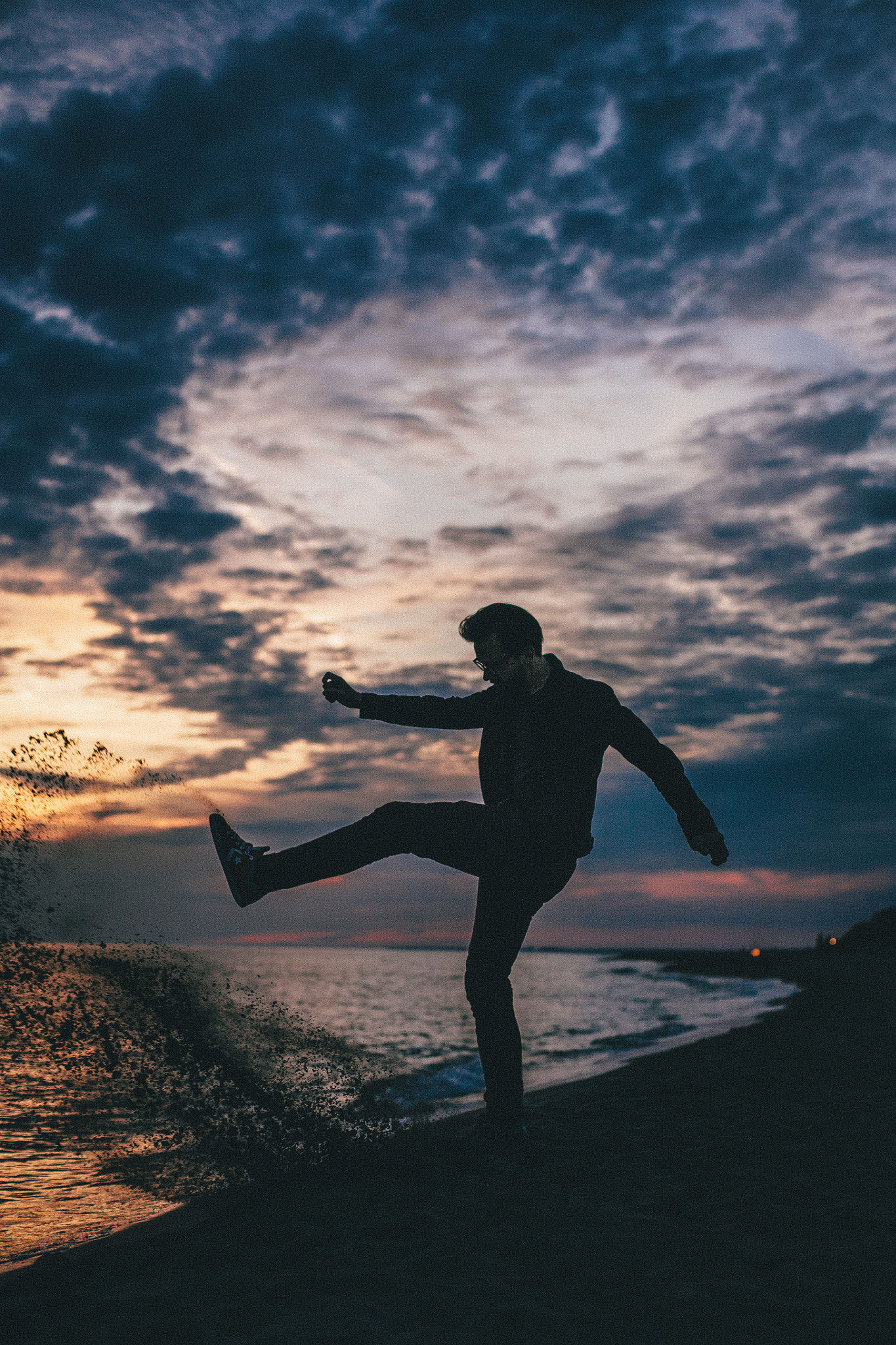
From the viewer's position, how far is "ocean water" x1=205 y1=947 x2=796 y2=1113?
11289 millimetres

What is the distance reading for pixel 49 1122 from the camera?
7.62 metres

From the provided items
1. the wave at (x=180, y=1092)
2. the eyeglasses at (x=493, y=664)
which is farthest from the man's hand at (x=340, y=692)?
the wave at (x=180, y=1092)

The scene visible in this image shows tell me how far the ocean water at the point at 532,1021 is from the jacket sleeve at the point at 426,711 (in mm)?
5321

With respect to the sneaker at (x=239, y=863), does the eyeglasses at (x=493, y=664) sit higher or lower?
higher

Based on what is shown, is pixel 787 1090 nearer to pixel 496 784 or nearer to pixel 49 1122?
pixel 496 784

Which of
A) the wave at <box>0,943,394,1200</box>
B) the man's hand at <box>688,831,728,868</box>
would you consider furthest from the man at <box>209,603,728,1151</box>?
the wave at <box>0,943,394,1200</box>

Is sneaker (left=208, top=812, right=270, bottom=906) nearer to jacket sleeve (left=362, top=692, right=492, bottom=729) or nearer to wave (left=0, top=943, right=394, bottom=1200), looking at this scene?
jacket sleeve (left=362, top=692, right=492, bottom=729)

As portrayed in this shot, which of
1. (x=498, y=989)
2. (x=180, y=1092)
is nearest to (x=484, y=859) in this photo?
(x=498, y=989)

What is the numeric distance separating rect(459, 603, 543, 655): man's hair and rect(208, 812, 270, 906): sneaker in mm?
1532

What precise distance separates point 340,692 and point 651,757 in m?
1.67

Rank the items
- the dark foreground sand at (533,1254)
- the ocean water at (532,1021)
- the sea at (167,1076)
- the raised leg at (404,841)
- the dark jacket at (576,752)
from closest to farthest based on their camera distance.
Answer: the dark foreground sand at (533,1254) → the raised leg at (404,841) → the dark jacket at (576,752) → the sea at (167,1076) → the ocean water at (532,1021)

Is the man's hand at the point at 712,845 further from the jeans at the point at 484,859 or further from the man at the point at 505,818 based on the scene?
the jeans at the point at 484,859

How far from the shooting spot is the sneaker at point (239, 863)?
163 inches

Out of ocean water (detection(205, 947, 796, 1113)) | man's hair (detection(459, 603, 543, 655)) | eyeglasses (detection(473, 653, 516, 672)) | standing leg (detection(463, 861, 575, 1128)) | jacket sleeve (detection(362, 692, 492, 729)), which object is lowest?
ocean water (detection(205, 947, 796, 1113))
